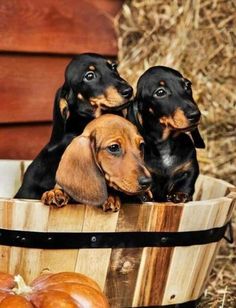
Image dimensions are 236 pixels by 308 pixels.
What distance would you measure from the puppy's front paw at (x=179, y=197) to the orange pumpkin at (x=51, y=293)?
0.53 m

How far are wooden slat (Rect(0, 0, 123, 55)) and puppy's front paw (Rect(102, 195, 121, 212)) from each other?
134 cm

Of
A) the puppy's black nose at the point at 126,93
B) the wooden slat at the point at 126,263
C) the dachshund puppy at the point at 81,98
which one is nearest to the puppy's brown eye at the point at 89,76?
the dachshund puppy at the point at 81,98

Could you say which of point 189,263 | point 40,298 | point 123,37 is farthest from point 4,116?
point 40,298

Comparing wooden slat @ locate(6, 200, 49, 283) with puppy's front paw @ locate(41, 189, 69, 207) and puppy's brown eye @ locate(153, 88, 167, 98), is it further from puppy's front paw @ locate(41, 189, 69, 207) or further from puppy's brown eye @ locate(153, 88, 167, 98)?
puppy's brown eye @ locate(153, 88, 167, 98)

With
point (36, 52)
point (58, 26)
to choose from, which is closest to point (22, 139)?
point (36, 52)

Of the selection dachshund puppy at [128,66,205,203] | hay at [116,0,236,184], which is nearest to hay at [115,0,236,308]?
hay at [116,0,236,184]

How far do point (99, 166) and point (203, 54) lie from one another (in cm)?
163

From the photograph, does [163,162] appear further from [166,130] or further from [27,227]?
[27,227]

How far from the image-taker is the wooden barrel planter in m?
2.44

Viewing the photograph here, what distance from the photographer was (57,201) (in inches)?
94.8

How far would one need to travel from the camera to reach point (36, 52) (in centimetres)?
370

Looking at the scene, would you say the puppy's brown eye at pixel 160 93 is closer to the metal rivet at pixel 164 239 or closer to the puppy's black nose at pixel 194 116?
the puppy's black nose at pixel 194 116

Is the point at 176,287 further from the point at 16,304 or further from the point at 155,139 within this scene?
the point at 16,304

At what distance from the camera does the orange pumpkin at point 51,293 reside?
6.88 ft
